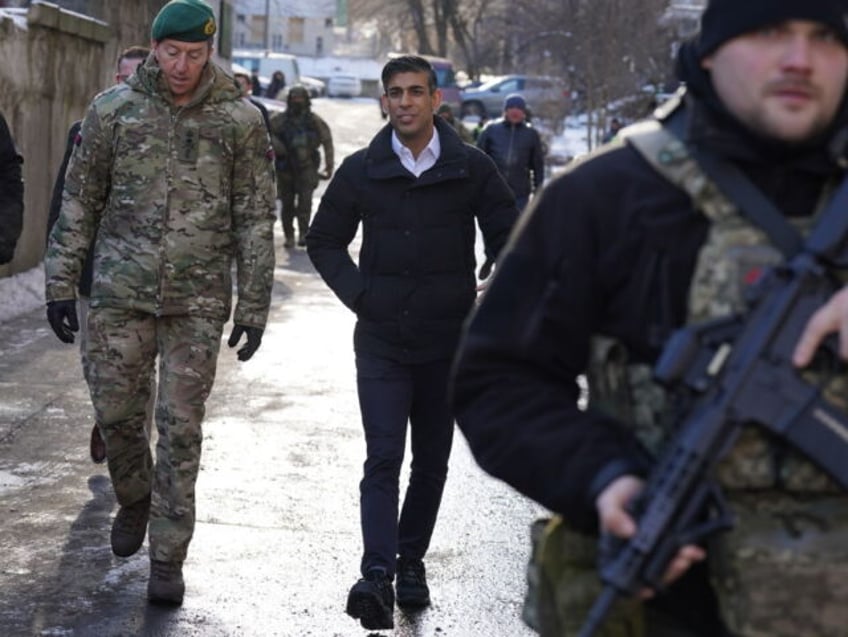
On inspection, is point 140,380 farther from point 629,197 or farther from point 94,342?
point 629,197

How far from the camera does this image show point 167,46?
21.1ft

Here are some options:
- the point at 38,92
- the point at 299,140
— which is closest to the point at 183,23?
the point at 38,92

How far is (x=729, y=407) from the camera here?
281 cm

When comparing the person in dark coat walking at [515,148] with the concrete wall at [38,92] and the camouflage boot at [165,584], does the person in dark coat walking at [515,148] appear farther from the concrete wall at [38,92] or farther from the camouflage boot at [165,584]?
the camouflage boot at [165,584]

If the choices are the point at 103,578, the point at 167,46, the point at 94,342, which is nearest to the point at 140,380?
the point at 94,342

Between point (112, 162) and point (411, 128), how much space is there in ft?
3.45

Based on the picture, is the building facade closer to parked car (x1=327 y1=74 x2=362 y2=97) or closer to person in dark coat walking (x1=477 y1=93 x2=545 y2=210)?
parked car (x1=327 y1=74 x2=362 y2=97)

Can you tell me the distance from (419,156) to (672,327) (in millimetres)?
3709

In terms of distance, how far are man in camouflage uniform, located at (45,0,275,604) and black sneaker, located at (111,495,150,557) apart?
405mm

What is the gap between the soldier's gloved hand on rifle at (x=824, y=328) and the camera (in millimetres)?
2830

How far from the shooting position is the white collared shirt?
6.62 meters

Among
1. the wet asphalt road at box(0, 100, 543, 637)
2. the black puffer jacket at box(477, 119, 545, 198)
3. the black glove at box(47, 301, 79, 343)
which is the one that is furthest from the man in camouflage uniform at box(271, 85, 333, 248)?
the black glove at box(47, 301, 79, 343)

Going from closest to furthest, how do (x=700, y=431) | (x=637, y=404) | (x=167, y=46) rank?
1. (x=700, y=431)
2. (x=637, y=404)
3. (x=167, y=46)

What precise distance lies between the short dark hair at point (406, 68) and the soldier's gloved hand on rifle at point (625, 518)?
397cm
